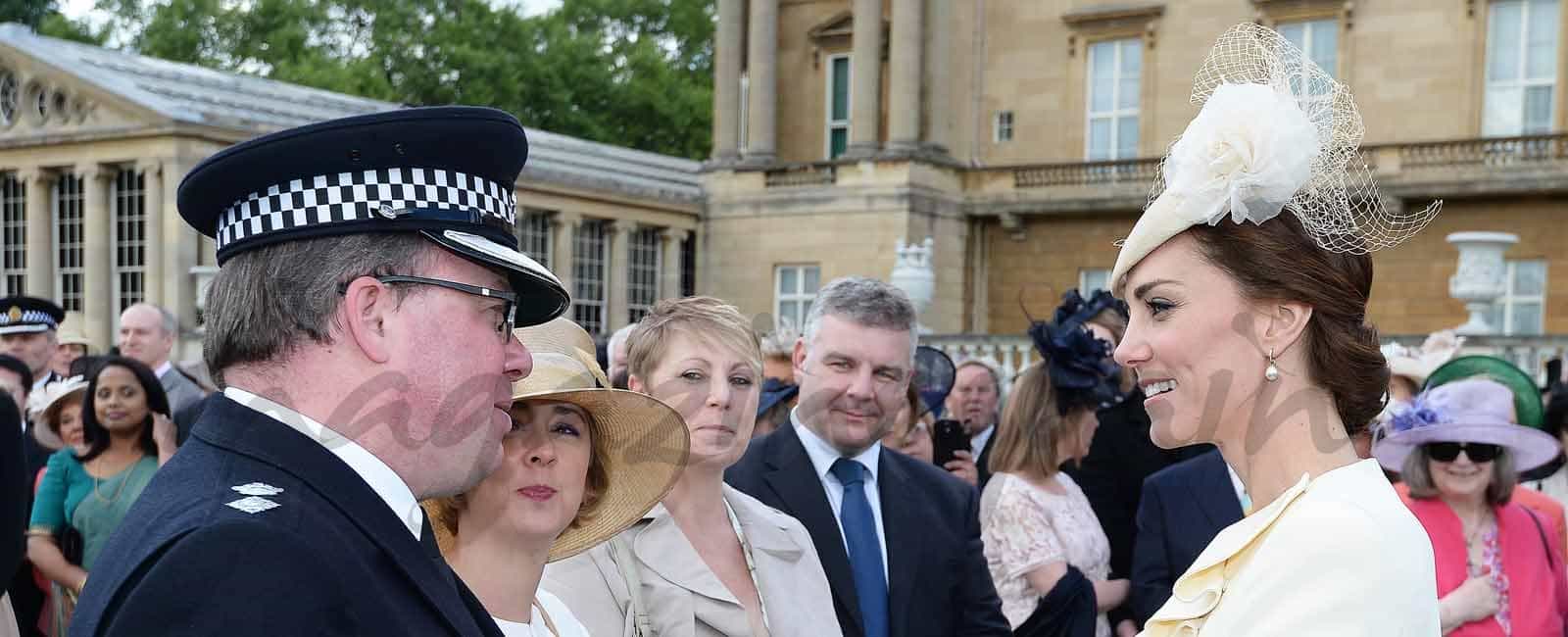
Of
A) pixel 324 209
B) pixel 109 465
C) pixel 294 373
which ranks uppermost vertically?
pixel 324 209

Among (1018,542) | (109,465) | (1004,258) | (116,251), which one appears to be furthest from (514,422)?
(1004,258)

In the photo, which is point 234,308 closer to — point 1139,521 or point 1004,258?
point 1139,521

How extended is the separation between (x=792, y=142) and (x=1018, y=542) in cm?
2416

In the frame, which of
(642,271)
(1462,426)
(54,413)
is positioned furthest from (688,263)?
(1462,426)

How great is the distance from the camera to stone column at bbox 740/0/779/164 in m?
28.0

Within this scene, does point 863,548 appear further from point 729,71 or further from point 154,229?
point 729,71

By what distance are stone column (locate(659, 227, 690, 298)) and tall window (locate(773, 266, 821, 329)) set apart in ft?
6.48

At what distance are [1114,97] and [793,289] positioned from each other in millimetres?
7012

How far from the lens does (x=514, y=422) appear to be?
2992 mm

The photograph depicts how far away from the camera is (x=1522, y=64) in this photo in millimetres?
22656

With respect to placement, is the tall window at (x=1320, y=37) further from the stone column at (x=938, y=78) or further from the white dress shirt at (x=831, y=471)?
the white dress shirt at (x=831, y=471)

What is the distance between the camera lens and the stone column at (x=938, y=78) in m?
26.2

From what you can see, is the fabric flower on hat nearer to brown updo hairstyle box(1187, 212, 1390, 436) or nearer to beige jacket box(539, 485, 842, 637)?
brown updo hairstyle box(1187, 212, 1390, 436)

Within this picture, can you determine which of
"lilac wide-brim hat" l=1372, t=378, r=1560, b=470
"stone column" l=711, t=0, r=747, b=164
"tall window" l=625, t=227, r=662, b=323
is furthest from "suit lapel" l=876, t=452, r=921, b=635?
"stone column" l=711, t=0, r=747, b=164
